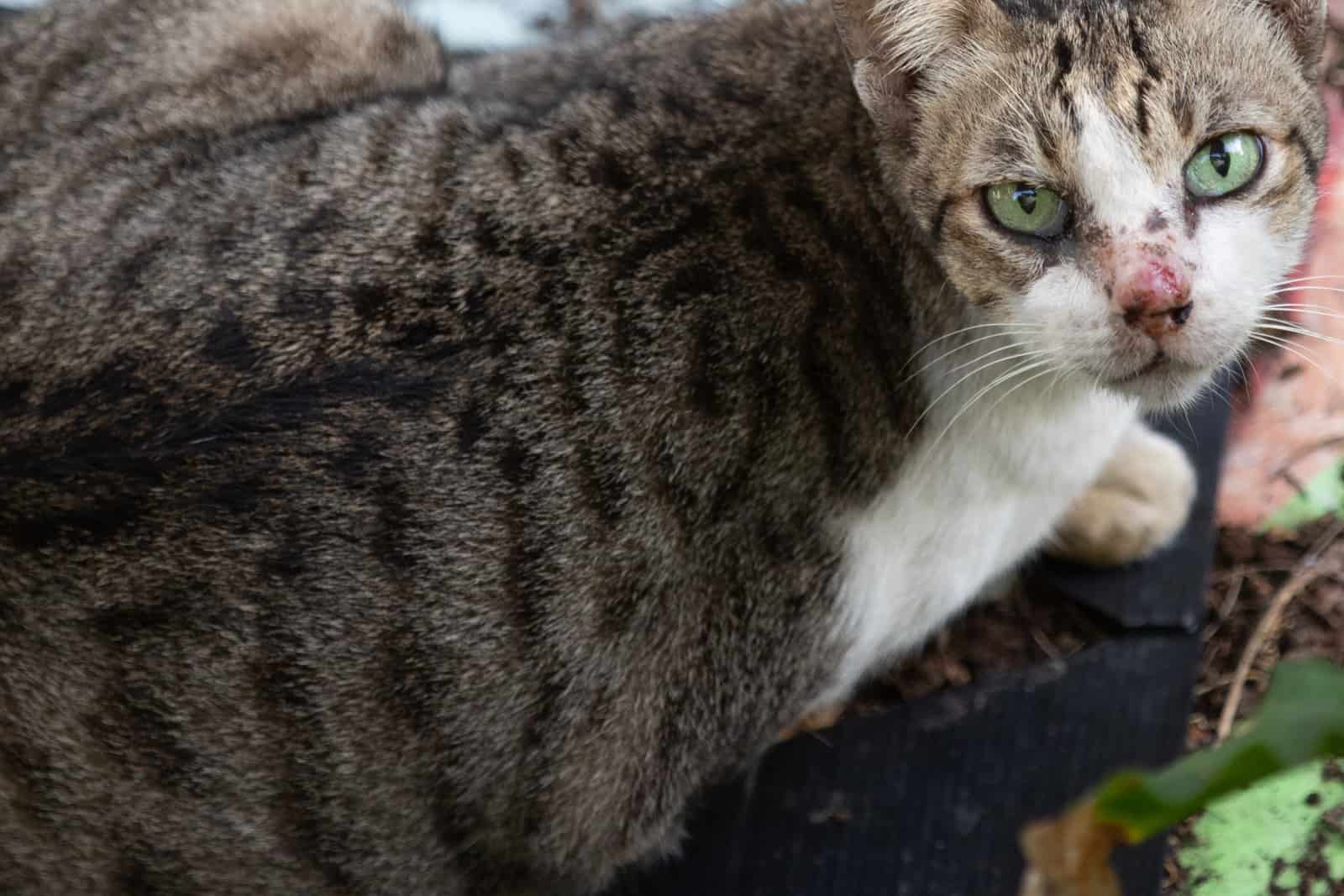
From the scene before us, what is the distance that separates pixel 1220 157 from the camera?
5.61ft

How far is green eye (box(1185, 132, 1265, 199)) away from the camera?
5.58 feet

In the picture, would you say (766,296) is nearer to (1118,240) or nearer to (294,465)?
(1118,240)

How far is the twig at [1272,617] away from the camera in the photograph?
244 cm

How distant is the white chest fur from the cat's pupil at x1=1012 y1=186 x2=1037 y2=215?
1.26ft

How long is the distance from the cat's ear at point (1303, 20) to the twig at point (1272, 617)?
112 cm

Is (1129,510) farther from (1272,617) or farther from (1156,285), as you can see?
(1156,285)

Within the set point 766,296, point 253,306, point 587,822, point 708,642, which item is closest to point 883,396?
point 766,296

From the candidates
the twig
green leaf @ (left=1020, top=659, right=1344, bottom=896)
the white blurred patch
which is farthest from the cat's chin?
the white blurred patch

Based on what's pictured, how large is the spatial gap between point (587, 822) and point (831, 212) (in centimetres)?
100

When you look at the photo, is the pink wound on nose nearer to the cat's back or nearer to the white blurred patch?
the cat's back

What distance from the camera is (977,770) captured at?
2342 mm

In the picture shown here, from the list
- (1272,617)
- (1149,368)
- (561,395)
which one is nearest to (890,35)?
(1149,368)

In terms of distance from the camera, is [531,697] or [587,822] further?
[587,822]

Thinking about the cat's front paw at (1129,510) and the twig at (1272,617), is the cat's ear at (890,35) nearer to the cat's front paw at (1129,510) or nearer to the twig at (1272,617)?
the cat's front paw at (1129,510)
